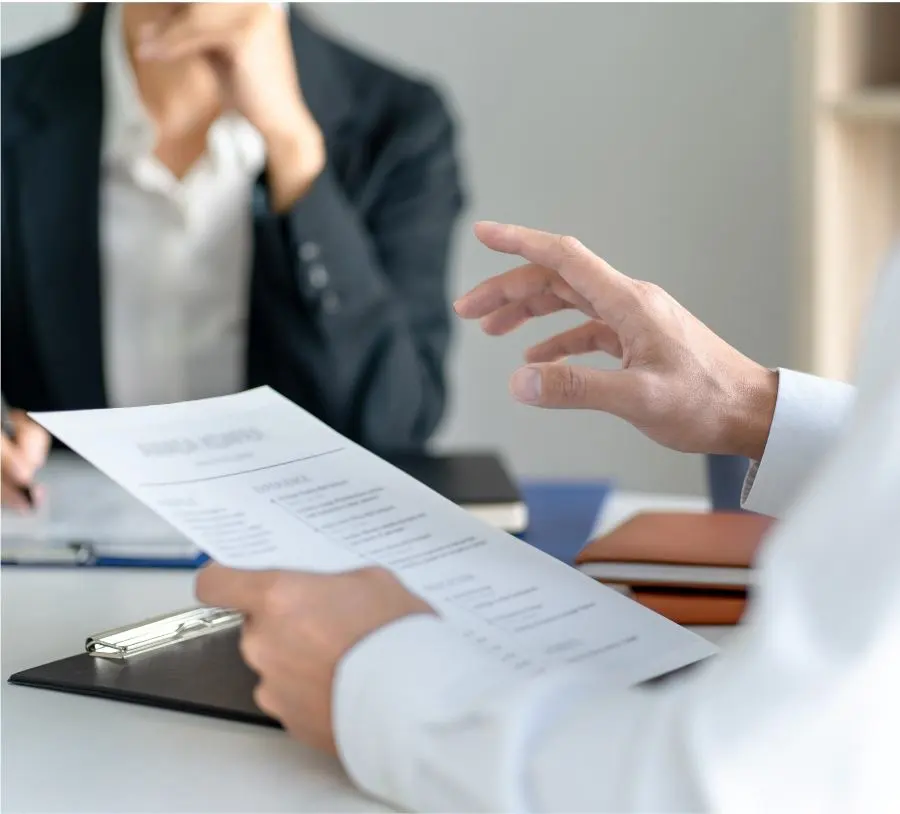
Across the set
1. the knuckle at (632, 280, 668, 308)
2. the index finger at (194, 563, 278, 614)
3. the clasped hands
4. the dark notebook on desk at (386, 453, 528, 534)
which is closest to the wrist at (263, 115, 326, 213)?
the dark notebook on desk at (386, 453, 528, 534)

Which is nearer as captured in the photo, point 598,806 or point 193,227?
point 598,806

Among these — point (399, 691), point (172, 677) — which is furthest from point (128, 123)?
point (399, 691)

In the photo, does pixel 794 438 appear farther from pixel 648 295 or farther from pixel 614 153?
pixel 614 153

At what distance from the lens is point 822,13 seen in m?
1.67

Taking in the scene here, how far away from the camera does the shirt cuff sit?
1.50 ft

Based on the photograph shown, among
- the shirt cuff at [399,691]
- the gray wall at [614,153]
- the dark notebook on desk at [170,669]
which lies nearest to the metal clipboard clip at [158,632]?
the dark notebook on desk at [170,669]

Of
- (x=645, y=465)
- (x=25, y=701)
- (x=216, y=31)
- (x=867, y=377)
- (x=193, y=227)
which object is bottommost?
(x=645, y=465)

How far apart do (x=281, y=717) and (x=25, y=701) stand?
179 mm

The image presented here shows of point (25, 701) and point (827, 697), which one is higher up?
point (827, 697)

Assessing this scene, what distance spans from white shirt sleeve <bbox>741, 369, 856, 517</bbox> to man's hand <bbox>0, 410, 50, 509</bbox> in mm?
620

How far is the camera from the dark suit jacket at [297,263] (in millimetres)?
1544

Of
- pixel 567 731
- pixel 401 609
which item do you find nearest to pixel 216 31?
pixel 401 609

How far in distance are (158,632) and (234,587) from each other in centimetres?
15

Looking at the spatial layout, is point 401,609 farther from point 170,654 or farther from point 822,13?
point 822,13
